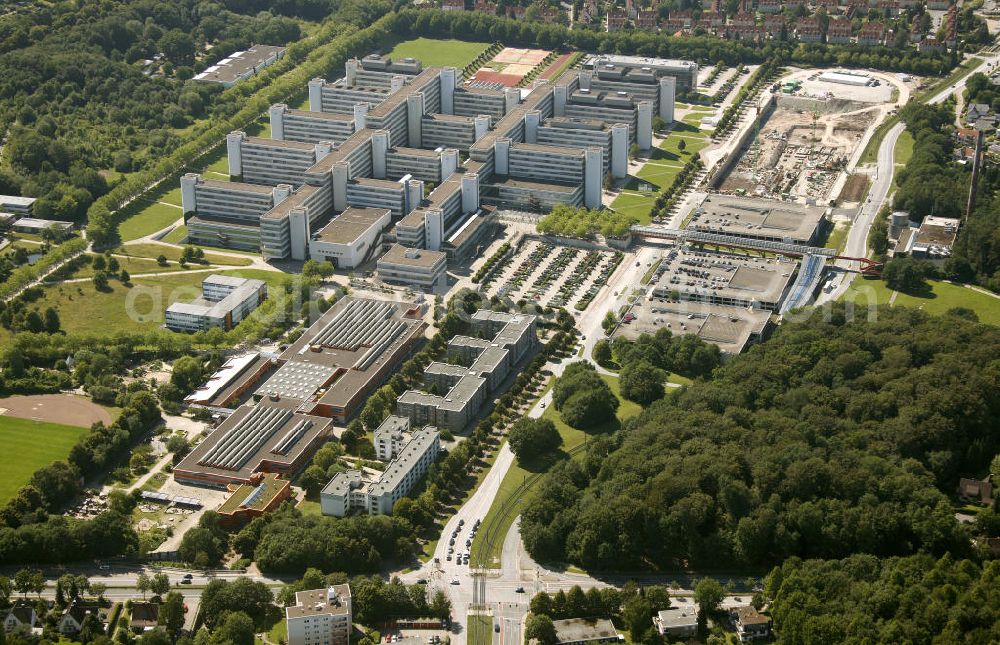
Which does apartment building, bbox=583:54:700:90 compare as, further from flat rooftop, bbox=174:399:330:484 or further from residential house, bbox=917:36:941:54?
flat rooftop, bbox=174:399:330:484

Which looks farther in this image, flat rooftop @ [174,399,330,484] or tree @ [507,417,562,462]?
tree @ [507,417,562,462]

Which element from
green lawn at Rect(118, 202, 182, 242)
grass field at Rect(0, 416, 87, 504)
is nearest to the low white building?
green lawn at Rect(118, 202, 182, 242)

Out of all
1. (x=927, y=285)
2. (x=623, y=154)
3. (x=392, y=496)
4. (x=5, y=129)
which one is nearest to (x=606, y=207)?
(x=623, y=154)

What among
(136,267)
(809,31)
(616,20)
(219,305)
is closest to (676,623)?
(219,305)

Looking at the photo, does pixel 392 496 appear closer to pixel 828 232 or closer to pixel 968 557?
pixel 968 557

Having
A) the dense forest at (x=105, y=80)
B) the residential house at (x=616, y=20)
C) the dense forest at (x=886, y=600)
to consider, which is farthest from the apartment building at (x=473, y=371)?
the residential house at (x=616, y=20)
